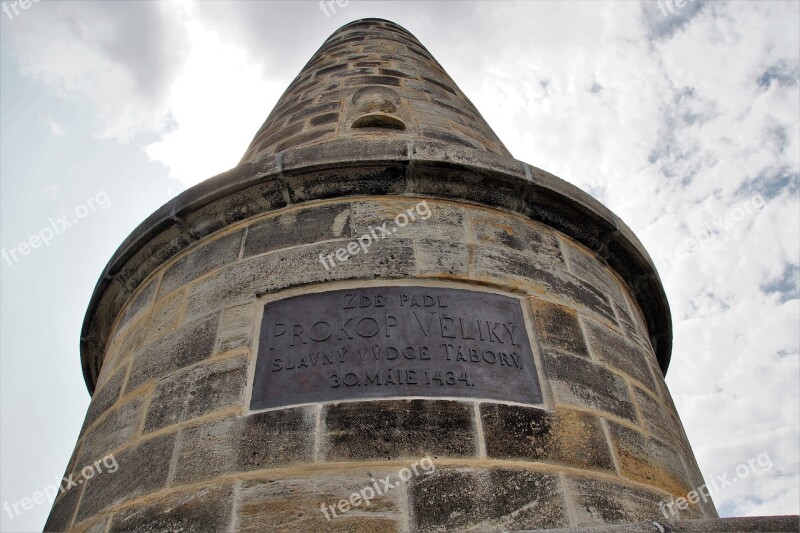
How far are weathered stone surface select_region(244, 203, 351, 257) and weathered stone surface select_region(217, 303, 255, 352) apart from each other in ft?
1.37

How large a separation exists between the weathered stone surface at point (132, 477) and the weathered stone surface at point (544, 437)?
1311mm

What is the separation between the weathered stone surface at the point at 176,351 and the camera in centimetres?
290

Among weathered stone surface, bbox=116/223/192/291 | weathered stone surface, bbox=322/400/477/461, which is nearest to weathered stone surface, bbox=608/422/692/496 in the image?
weathered stone surface, bbox=322/400/477/461

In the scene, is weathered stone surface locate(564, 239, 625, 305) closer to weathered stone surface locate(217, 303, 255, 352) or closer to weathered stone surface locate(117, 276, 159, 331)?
weathered stone surface locate(217, 303, 255, 352)

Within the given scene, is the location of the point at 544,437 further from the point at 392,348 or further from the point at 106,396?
the point at 106,396

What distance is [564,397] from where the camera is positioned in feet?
8.66

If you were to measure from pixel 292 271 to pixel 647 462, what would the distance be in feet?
6.10

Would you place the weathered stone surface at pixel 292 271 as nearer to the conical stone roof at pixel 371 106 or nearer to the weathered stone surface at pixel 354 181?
the weathered stone surface at pixel 354 181

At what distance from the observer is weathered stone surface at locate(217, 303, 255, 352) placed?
2811mm

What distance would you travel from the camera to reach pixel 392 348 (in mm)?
2635

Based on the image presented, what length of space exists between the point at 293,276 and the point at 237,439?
34.9 inches

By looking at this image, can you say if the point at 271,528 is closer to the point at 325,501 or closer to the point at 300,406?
the point at 325,501

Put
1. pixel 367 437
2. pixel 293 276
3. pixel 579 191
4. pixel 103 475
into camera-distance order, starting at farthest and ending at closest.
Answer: pixel 579 191 < pixel 293 276 < pixel 103 475 < pixel 367 437

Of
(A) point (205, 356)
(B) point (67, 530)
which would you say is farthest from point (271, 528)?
(B) point (67, 530)
